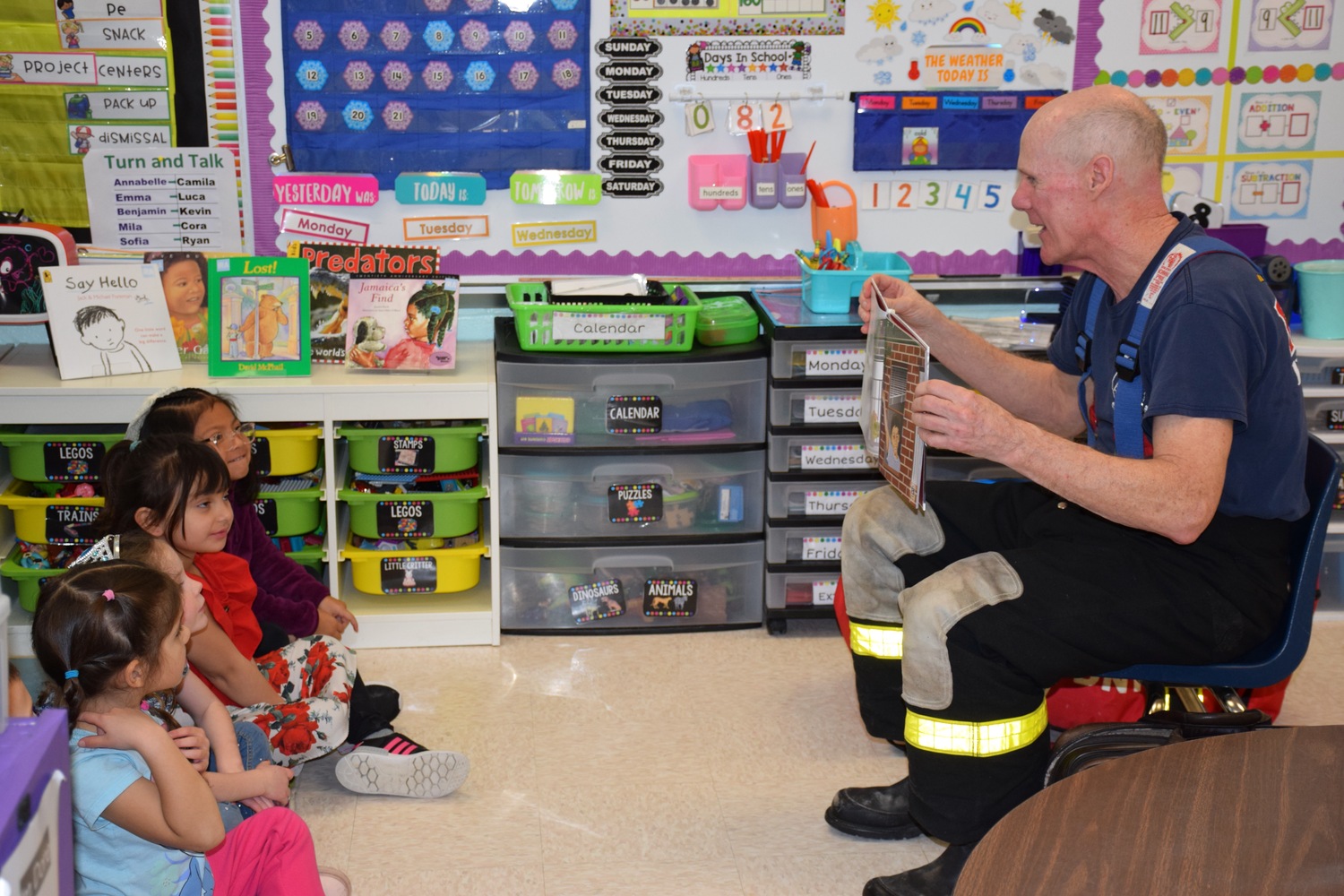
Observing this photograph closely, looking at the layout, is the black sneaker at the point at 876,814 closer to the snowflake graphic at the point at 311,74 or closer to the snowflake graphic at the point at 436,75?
the snowflake graphic at the point at 436,75

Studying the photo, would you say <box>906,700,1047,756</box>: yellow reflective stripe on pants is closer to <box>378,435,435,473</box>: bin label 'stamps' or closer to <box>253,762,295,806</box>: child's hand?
<box>253,762,295,806</box>: child's hand

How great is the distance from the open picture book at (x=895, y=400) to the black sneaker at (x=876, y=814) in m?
0.65

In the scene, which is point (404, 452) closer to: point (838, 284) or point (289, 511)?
point (289, 511)

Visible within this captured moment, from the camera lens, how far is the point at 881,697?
8.19ft

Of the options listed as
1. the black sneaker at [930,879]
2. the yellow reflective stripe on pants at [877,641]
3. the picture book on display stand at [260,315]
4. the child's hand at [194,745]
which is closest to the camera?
the child's hand at [194,745]

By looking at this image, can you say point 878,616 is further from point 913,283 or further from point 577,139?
point 577,139

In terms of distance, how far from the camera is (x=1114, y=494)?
198cm

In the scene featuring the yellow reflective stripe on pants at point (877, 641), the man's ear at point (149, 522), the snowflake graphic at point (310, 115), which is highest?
the snowflake graphic at point (310, 115)

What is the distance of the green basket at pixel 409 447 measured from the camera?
3301 mm

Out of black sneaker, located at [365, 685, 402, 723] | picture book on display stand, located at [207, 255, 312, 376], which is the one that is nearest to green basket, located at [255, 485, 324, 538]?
picture book on display stand, located at [207, 255, 312, 376]

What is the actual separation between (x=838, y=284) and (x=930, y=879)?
162cm

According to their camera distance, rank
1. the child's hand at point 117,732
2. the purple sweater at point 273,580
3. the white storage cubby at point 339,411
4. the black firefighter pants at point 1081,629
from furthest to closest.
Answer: the white storage cubby at point 339,411, the purple sweater at point 273,580, the black firefighter pants at point 1081,629, the child's hand at point 117,732

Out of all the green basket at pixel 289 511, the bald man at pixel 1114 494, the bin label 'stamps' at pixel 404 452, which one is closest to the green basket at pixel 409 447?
the bin label 'stamps' at pixel 404 452

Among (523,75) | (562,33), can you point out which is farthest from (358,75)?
(562,33)
